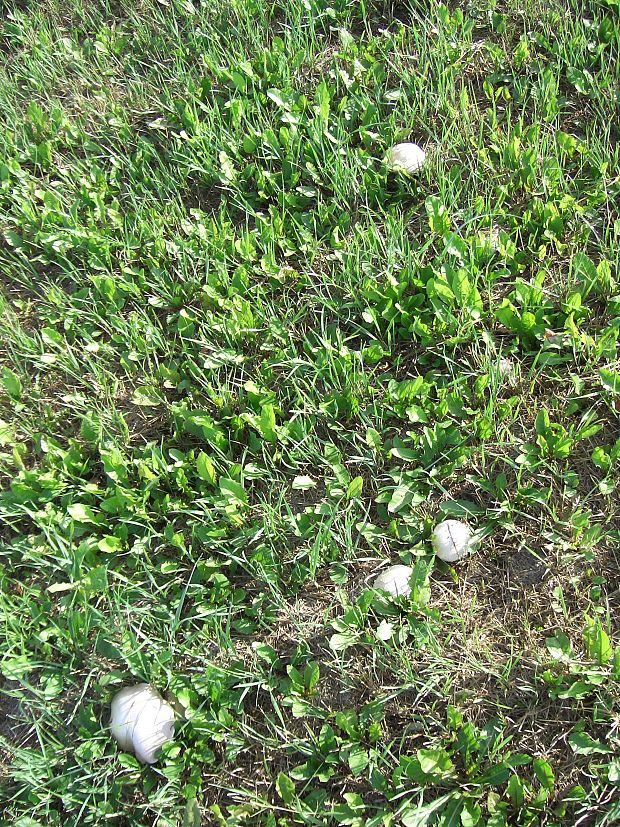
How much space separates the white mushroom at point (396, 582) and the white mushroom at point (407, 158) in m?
1.31

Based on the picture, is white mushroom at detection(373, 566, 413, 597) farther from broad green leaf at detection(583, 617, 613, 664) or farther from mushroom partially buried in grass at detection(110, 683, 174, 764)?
mushroom partially buried in grass at detection(110, 683, 174, 764)

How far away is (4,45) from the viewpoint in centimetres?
320

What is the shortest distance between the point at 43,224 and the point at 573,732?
218 centimetres

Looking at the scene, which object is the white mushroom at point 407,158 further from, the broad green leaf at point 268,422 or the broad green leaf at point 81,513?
the broad green leaf at point 81,513

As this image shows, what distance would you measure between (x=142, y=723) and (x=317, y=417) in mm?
884

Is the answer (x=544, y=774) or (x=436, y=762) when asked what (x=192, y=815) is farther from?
(x=544, y=774)

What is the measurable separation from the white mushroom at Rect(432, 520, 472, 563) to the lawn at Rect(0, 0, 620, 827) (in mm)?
38

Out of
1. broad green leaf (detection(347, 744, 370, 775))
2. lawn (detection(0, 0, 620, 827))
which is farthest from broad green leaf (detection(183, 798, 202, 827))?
broad green leaf (detection(347, 744, 370, 775))

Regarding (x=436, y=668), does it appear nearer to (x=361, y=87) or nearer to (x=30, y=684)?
(x=30, y=684)

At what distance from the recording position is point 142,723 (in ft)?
5.62

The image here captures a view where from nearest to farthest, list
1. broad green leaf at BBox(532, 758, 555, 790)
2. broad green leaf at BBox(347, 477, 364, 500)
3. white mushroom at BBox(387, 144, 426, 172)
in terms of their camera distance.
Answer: broad green leaf at BBox(532, 758, 555, 790) → broad green leaf at BBox(347, 477, 364, 500) → white mushroom at BBox(387, 144, 426, 172)

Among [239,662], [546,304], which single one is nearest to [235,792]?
[239,662]

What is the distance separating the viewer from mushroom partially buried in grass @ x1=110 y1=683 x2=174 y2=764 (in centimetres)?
171

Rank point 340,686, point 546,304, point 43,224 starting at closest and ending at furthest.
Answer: point 340,686 → point 546,304 → point 43,224
